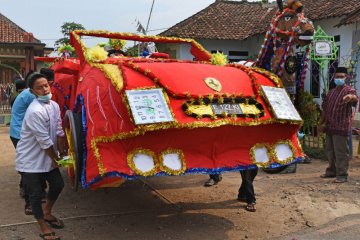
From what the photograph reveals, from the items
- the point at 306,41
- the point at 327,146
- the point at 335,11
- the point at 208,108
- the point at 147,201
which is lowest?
the point at 147,201

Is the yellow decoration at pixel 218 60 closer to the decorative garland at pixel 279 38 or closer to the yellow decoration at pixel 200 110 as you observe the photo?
the decorative garland at pixel 279 38

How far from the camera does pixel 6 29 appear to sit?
22797 mm

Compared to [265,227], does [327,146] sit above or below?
above

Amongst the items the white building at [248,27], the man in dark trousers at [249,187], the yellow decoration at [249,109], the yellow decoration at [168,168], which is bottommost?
the man in dark trousers at [249,187]

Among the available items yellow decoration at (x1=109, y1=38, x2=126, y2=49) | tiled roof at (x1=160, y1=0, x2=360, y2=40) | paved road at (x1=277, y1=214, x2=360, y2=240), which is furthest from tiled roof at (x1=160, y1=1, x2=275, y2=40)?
paved road at (x1=277, y1=214, x2=360, y2=240)

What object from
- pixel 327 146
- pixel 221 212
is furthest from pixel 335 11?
pixel 221 212

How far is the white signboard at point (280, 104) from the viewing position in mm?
3764

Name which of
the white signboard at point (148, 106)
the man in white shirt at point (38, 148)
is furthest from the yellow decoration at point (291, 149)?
the man in white shirt at point (38, 148)

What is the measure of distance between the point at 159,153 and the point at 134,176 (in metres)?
0.31

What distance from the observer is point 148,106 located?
10.9 feet

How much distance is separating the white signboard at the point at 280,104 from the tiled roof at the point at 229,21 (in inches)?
447

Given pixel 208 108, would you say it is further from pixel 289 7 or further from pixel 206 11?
pixel 206 11

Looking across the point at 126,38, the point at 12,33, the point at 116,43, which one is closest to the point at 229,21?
the point at 12,33

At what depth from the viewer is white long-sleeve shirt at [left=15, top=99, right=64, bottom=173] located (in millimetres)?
3656
